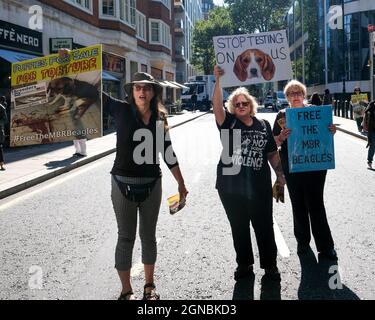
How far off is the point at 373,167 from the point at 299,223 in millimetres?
7554

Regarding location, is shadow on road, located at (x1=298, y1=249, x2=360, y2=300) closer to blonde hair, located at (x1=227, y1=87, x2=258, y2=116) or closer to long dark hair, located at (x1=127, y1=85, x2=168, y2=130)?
blonde hair, located at (x1=227, y1=87, x2=258, y2=116)

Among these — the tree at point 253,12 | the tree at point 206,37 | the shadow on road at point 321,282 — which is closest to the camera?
the shadow on road at point 321,282

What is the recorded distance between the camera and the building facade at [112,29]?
69.6 feet

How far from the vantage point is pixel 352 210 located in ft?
25.1

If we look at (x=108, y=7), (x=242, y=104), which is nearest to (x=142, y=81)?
(x=242, y=104)

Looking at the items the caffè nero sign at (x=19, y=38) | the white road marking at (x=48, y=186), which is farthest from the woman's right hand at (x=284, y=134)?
the caffè nero sign at (x=19, y=38)

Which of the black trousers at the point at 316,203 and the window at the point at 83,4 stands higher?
the window at the point at 83,4

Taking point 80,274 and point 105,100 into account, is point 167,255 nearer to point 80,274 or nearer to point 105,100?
point 80,274

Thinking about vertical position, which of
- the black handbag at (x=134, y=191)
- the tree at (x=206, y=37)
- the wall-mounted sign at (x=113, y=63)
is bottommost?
the black handbag at (x=134, y=191)

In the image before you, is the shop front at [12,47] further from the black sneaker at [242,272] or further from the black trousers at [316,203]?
the black sneaker at [242,272]

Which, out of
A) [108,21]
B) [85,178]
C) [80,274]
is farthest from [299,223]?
[108,21]

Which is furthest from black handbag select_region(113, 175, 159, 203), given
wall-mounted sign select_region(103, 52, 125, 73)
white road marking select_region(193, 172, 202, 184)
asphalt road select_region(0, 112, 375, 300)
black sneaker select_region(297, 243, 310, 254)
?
wall-mounted sign select_region(103, 52, 125, 73)

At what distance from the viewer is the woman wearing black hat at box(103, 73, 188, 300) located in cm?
409

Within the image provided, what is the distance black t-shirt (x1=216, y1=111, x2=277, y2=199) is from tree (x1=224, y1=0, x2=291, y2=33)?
8094cm
